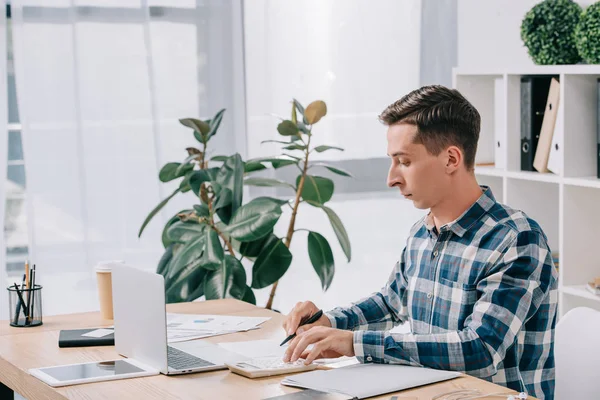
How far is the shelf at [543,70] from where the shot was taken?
2861 mm

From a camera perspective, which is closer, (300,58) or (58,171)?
(58,171)

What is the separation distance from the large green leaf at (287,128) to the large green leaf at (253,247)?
391 millimetres

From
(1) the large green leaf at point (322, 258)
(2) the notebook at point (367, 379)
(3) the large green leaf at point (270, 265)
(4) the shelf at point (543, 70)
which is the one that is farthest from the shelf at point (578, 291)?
(2) the notebook at point (367, 379)

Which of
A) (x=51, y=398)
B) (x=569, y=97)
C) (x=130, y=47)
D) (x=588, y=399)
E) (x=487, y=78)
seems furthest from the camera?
(x=130, y=47)

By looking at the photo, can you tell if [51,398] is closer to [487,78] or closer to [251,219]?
[251,219]

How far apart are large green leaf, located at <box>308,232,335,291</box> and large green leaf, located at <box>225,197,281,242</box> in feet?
1.22

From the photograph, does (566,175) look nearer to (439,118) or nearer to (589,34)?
(589,34)

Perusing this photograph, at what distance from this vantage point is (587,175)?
3049mm

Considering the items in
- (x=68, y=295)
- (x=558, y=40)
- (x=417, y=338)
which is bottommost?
(x=68, y=295)

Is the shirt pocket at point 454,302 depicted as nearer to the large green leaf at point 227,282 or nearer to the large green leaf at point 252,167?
the large green leaf at point 227,282

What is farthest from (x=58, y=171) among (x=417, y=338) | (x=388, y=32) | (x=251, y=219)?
(x=417, y=338)

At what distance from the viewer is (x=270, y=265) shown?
10.8ft

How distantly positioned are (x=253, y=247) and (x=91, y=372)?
62.2 inches

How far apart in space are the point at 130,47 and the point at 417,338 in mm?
2419
